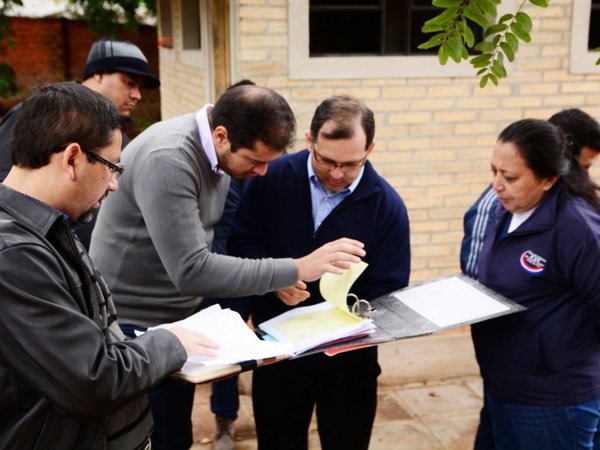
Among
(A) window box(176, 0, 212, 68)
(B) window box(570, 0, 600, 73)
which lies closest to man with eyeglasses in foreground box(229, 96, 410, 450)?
(B) window box(570, 0, 600, 73)

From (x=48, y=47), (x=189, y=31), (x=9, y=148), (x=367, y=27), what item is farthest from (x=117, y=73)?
(x=48, y=47)

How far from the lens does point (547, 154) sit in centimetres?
260

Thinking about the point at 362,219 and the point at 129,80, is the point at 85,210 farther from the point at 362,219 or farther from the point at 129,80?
the point at 129,80

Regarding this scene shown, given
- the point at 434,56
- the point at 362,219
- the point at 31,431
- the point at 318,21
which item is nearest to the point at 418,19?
the point at 434,56

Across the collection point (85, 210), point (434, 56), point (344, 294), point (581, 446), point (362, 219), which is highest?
point (434, 56)

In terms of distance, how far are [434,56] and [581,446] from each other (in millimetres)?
3175

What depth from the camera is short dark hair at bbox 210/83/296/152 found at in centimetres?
248

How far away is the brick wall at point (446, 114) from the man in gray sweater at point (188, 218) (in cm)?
233

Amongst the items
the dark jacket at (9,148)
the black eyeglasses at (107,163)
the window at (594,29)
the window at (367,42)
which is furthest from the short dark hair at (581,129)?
the window at (594,29)

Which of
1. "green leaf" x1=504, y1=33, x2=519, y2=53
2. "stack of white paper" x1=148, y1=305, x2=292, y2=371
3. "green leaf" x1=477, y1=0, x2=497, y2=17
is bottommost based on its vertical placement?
"stack of white paper" x1=148, y1=305, x2=292, y2=371

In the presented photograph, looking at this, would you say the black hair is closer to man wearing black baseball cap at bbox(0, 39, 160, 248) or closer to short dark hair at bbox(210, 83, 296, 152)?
short dark hair at bbox(210, 83, 296, 152)

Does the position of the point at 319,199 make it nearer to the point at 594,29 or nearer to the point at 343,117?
the point at 343,117

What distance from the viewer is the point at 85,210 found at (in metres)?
1.74

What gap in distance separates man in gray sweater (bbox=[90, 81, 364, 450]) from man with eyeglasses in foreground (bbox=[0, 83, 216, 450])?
57 centimetres
